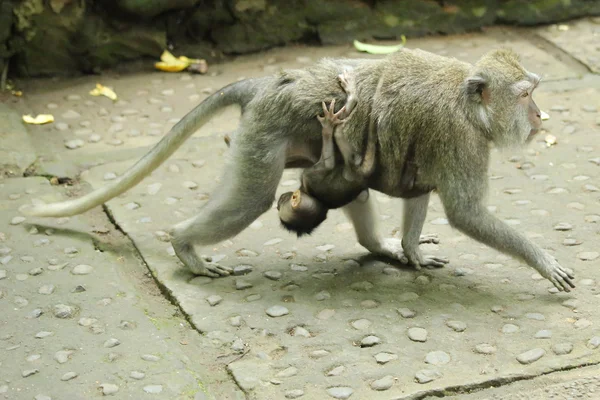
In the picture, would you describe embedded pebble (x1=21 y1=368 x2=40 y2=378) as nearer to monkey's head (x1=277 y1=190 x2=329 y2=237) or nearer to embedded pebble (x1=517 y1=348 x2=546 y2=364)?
monkey's head (x1=277 y1=190 x2=329 y2=237)

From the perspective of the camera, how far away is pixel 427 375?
187 inches

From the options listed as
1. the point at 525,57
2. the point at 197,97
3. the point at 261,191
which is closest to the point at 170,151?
the point at 261,191

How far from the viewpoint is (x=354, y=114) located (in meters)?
5.30

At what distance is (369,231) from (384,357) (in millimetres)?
1210

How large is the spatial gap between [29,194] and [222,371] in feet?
8.52

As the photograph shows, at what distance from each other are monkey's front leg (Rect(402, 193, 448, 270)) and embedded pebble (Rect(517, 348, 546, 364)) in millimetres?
1098

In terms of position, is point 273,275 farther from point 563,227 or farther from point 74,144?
point 74,144

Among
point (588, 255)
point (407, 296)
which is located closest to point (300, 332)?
point (407, 296)

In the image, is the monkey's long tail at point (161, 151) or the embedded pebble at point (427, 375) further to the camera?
the monkey's long tail at point (161, 151)

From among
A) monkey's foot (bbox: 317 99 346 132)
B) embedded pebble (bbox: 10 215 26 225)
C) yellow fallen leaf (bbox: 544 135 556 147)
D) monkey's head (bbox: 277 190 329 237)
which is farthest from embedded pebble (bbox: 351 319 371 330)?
yellow fallen leaf (bbox: 544 135 556 147)

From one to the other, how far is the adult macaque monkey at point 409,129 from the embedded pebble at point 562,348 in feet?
1.64

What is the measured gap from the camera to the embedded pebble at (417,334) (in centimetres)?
507

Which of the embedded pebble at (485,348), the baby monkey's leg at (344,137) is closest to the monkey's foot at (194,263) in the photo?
the baby monkey's leg at (344,137)

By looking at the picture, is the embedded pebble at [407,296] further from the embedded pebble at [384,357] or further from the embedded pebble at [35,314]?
the embedded pebble at [35,314]
